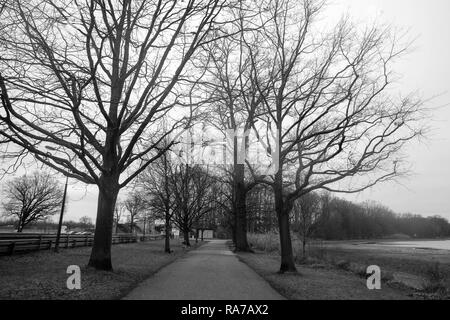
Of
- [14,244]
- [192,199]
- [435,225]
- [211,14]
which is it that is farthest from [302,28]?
[435,225]

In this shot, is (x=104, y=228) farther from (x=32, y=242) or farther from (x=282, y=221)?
(x=32, y=242)

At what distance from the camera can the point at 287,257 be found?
15.8m

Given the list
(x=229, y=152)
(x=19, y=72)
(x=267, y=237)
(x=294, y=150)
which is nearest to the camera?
(x=19, y=72)

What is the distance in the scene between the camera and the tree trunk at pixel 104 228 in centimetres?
1394

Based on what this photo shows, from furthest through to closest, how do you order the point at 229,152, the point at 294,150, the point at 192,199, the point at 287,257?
the point at 192,199 → the point at 229,152 → the point at 294,150 → the point at 287,257

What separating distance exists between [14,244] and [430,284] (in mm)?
18136

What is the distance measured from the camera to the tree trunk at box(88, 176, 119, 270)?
45.7ft

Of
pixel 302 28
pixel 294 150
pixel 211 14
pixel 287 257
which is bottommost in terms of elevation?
pixel 287 257

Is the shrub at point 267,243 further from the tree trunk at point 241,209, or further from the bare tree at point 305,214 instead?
the tree trunk at point 241,209

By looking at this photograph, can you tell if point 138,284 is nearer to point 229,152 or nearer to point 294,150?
point 294,150

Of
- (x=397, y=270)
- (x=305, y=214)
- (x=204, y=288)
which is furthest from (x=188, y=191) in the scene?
(x=204, y=288)

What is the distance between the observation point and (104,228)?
46.4ft

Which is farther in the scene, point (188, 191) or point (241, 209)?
point (188, 191)
